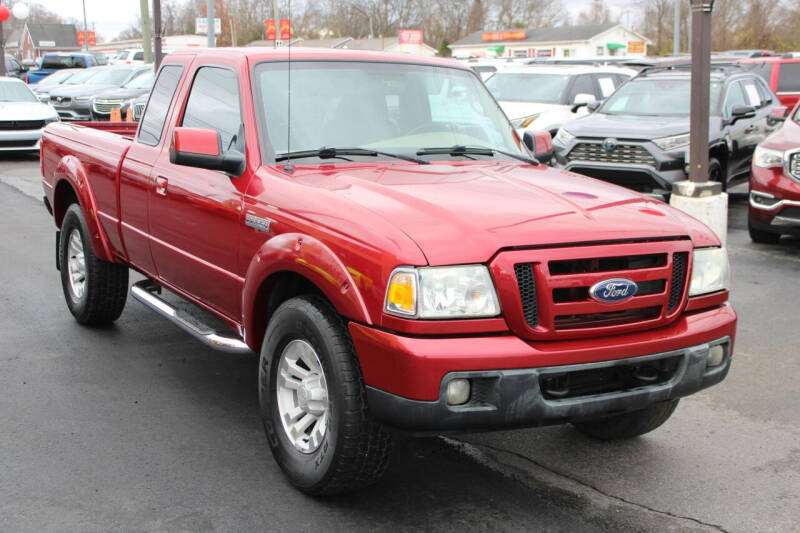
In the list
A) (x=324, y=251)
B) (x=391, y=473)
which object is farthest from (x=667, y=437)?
(x=324, y=251)

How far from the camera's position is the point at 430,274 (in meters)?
3.35

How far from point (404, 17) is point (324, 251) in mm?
90595

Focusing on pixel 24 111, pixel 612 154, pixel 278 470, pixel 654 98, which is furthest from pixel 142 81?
pixel 278 470

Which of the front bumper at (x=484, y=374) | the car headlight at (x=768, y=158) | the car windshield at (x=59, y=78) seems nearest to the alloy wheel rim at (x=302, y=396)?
the front bumper at (x=484, y=374)

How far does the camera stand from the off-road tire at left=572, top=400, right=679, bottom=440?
4.40m

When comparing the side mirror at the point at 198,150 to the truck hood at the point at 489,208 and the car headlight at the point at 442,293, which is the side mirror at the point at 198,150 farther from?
the car headlight at the point at 442,293

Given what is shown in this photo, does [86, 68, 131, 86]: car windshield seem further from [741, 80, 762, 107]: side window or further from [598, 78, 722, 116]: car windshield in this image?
[741, 80, 762, 107]: side window

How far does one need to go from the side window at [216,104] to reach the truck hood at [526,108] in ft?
33.0

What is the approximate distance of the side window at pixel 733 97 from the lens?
12273 millimetres

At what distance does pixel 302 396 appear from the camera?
3.85 metres

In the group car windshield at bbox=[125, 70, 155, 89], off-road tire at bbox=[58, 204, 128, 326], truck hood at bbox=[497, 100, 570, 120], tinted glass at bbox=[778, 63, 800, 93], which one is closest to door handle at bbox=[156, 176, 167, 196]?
off-road tire at bbox=[58, 204, 128, 326]

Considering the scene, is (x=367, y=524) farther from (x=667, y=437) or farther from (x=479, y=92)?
(x=479, y=92)

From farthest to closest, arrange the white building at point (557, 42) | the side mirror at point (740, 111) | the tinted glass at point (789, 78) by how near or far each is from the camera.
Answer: the white building at point (557, 42) → the tinted glass at point (789, 78) → the side mirror at point (740, 111)

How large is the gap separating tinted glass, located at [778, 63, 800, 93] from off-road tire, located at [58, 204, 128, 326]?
50.5 feet
